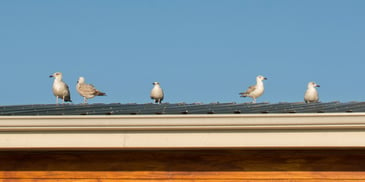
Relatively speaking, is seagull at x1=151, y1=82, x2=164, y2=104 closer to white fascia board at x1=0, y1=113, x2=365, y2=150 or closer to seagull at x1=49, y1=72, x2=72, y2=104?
seagull at x1=49, y1=72, x2=72, y2=104

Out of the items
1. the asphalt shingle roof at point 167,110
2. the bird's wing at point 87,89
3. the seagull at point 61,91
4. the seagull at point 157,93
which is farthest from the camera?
the seagull at point 157,93

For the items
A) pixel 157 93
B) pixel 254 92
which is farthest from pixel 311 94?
pixel 157 93

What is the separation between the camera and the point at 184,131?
17.6 feet

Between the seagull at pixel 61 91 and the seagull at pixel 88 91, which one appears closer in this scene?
the seagull at pixel 61 91

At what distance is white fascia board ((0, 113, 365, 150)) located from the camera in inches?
206

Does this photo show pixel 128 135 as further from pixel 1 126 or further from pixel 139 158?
pixel 1 126

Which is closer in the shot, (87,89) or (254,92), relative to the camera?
(87,89)

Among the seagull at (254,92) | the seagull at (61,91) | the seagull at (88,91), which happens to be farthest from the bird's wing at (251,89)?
the seagull at (61,91)

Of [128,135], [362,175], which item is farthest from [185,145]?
[362,175]

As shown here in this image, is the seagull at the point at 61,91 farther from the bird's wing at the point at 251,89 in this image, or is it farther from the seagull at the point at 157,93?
the bird's wing at the point at 251,89

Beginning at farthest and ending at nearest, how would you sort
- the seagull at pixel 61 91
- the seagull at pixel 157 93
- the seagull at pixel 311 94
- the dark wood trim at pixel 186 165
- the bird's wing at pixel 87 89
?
the seagull at pixel 157 93 → the seagull at pixel 311 94 → the bird's wing at pixel 87 89 → the seagull at pixel 61 91 → the dark wood trim at pixel 186 165

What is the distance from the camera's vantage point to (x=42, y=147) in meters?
5.47

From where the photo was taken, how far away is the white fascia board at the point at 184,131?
5.23 metres

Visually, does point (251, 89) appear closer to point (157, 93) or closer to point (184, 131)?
point (157, 93)
